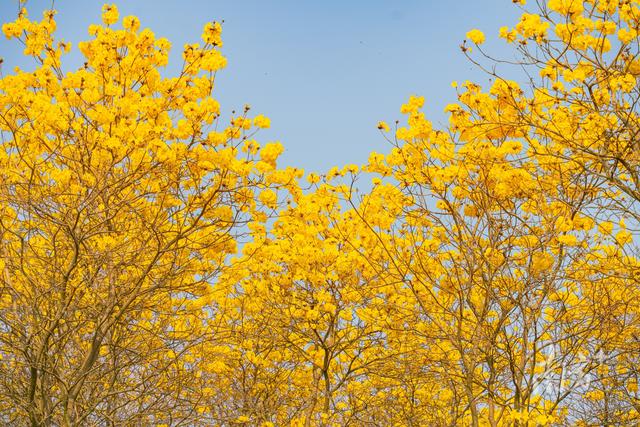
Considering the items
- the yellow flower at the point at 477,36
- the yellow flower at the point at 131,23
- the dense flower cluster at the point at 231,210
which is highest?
the yellow flower at the point at 131,23

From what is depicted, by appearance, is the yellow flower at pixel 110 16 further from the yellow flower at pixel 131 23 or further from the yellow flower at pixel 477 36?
the yellow flower at pixel 477 36

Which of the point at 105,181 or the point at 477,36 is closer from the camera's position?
the point at 105,181

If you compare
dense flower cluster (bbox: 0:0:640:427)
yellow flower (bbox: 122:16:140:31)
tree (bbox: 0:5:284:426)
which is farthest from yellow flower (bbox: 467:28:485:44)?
yellow flower (bbox: 122:16:140:31)

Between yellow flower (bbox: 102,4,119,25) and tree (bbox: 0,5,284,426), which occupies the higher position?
yellow flower (bbox: 102,4,119,25)

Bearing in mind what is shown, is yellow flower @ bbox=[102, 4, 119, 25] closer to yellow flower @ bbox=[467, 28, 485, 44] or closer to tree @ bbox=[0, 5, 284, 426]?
tree @ bbox=[0, 5, 284, 426]

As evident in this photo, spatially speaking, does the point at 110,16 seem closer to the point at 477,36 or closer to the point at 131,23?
the point at 131,23

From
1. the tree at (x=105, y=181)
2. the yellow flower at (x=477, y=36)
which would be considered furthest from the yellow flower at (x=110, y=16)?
the yellow flower at (x=477, y=36)

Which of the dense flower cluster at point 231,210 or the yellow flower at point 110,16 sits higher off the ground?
the yellow flower at point 110,16

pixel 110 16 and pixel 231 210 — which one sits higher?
pixel 110 16

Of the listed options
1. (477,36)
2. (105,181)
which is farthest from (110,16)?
(477,36)

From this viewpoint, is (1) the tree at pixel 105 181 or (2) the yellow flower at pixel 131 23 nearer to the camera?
(1) the tree at pixel 105 181

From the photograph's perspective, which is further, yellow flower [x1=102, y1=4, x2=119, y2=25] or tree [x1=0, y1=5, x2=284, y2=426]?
yellow flower [x1=102, y1=4, x2=119, y2=25]

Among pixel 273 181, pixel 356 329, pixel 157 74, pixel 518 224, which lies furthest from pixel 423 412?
pixel 157 74

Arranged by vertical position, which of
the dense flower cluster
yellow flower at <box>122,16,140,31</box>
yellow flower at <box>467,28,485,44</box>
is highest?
yellow flower at <box>122,16,140,31</box>
